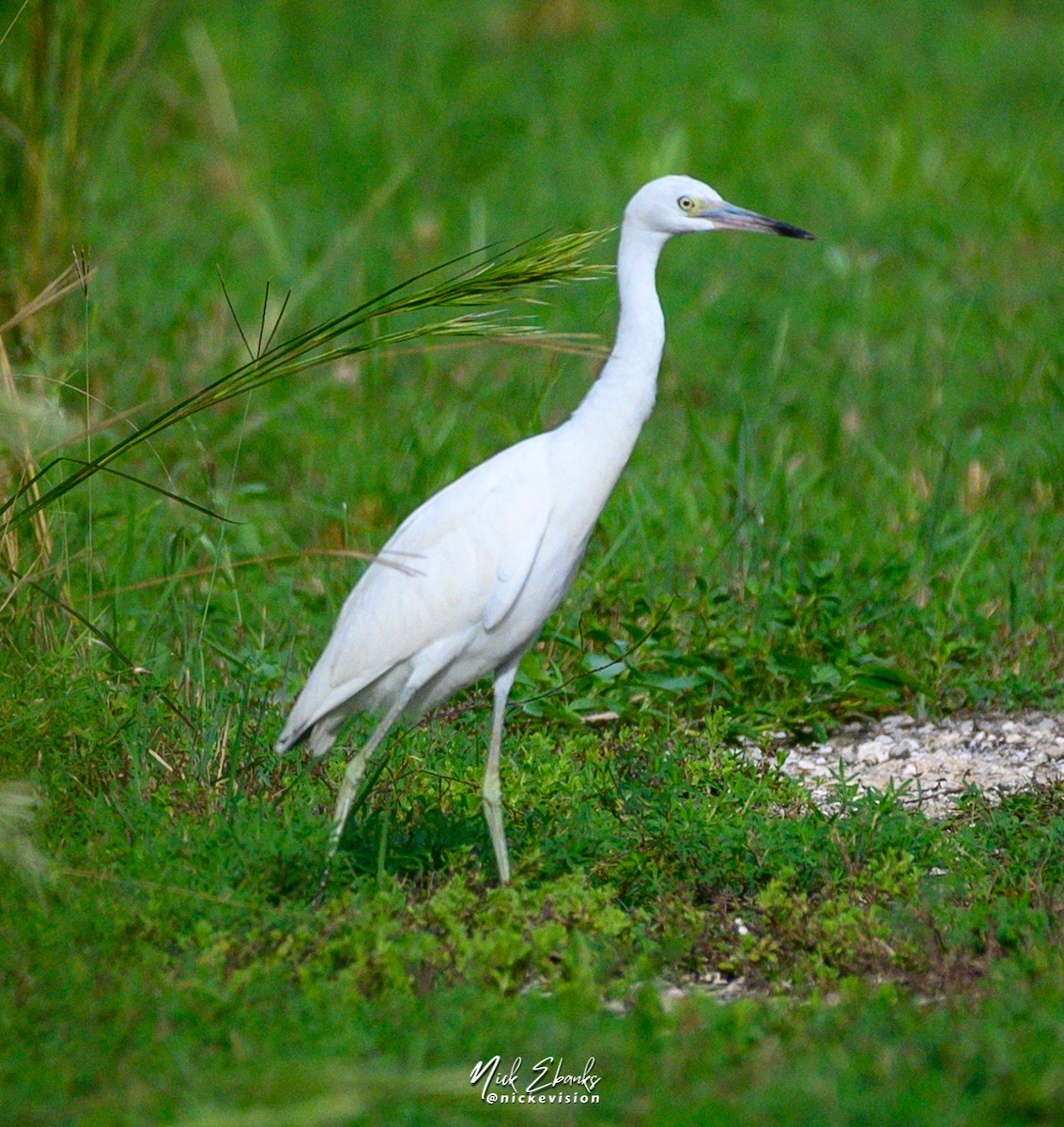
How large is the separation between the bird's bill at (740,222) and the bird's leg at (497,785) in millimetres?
1067

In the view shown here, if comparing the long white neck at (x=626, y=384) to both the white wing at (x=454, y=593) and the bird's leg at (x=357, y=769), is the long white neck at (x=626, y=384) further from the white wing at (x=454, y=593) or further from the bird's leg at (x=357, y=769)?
the bird's leg at (x=357, y=769)

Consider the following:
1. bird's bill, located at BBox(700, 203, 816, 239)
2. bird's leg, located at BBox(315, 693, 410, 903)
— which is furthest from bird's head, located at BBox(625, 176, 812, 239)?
bird's leg, located at BBox(315, 693, 410, 903)

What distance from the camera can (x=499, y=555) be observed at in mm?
3104

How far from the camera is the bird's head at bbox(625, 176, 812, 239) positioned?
3266 mm

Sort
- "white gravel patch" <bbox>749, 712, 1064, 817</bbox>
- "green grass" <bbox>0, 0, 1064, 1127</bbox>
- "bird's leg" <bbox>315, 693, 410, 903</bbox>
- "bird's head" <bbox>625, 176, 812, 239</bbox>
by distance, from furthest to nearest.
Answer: "white gravel patch" <bbox>749, 712, 1064, 817</bbox> → "bird's head" <bbox>625, 176, 812, 239</bbox> → "bird's leg" <bbox>315, 693, 410, 903</bbox> → "green grass" <bbox>0, 0, 1064, 1127</bbox>

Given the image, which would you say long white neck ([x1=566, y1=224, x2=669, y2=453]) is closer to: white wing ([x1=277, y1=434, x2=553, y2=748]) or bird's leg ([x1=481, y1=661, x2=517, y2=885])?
white wing ([x1=277, y1=434, x2=553, y2=748])

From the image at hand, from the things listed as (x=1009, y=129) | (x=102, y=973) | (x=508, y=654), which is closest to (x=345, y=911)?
(x=102, y=973)

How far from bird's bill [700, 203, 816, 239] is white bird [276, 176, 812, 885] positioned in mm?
64

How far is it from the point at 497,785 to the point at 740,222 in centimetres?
134

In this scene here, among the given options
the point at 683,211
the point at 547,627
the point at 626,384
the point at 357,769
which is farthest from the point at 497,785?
the point at 683,211

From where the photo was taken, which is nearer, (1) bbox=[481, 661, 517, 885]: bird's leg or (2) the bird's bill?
(1) bbox=[481, 661, 517, 885]: bird's leg

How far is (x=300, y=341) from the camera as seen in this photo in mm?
2770

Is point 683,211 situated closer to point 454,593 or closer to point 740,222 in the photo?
point 740,222

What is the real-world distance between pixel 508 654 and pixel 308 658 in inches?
43.6
